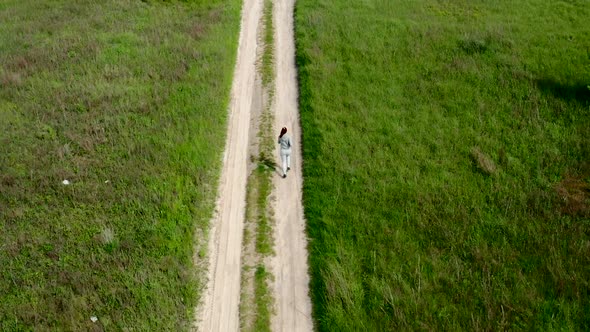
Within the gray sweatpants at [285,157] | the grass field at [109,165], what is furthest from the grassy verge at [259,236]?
the grass field at [109,165]

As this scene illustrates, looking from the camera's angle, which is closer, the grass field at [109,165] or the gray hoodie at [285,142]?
the grass field at [109,165]

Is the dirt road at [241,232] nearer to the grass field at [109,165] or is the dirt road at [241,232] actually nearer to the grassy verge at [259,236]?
the grassy verge at [259,236]

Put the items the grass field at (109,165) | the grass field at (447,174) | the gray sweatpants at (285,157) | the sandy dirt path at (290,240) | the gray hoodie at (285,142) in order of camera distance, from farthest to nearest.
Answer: the gray sweatpants at (285,157), the gray hoodie at (285,142), the grass field at (109,165), the sandy dirt path at (290,240), the grass field at (447,174)

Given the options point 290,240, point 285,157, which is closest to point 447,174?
point 285,157

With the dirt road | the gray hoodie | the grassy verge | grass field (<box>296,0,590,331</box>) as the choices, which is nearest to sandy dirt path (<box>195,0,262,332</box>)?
the dirt road

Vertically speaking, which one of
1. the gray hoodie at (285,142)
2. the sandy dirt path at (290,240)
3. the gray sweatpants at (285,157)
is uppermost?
the gray hoodie at (285,142)

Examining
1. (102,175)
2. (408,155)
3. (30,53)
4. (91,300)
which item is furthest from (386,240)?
(30,53)

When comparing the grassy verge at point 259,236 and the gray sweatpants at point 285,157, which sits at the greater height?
the gray sweatpants at point 285,157

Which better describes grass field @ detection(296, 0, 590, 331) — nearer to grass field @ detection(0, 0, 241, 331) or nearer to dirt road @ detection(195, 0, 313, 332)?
dirt road @ detection(195, 0, 313, 332)

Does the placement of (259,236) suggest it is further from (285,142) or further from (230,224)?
(285,142)
